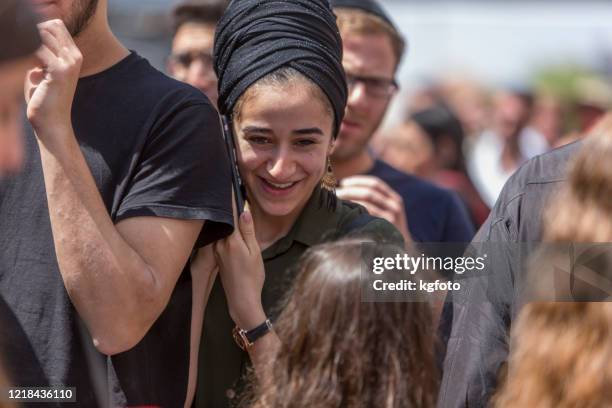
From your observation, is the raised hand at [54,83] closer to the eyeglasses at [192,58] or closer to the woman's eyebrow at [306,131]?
the woman's eyebrow at [306,131]

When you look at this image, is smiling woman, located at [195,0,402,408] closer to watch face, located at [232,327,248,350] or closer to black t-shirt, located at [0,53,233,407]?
watch face, located at [232,327,248,350]

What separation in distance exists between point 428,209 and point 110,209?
1.60m

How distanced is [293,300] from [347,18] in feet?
6.00

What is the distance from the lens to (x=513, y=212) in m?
2.46

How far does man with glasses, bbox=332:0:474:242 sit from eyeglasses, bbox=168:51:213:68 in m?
0.55

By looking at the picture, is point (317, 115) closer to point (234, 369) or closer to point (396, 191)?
point (234, 369)

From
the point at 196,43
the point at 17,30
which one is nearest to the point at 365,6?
the point at 196,43

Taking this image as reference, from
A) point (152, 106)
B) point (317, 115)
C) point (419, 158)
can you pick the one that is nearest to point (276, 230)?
point (317, 115)

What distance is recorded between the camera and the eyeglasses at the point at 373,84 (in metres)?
3.87

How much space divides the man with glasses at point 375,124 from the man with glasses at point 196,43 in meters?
0.55

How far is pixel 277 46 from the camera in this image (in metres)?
2.80

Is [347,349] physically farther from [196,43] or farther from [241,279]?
[196,43]

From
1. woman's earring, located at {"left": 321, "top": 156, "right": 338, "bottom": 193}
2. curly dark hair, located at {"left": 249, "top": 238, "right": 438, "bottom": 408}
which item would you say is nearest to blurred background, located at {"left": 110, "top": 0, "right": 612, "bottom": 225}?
woman's earring, located at {"left": 321, "top": 156, "right": 338, "bottom": 193}

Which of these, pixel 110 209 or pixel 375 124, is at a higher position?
pixel 375 124
